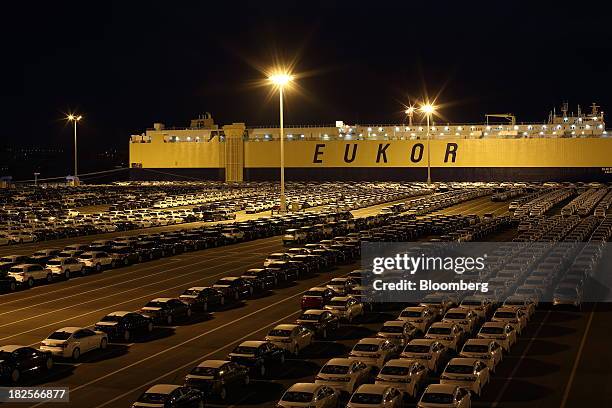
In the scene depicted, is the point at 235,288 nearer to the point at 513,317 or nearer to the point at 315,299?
the point at 315,299

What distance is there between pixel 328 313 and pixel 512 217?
41576 mm

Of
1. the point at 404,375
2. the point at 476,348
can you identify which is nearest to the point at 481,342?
the point at 476,348

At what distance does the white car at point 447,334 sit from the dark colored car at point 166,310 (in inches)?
346

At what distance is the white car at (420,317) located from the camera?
2448 cm

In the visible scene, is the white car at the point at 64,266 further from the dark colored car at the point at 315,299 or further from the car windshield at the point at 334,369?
the car windshield at the point at 334,369

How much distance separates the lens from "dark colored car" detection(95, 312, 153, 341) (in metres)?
24.2

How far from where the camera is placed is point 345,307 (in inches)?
1062

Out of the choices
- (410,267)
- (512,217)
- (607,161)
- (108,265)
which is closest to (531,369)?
(410,267)

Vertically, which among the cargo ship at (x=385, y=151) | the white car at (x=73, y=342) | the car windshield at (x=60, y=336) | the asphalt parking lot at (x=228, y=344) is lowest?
the asphalt parking lot at (x=228, y=344)

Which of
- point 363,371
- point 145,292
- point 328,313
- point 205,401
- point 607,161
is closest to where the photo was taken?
point 205,401

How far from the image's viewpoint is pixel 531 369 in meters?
20.4

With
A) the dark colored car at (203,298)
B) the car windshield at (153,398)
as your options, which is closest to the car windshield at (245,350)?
the car windshield at (153,398)

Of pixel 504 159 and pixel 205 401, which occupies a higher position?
pixel 504 159

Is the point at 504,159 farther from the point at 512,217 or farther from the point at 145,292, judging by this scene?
the point at 145,292
